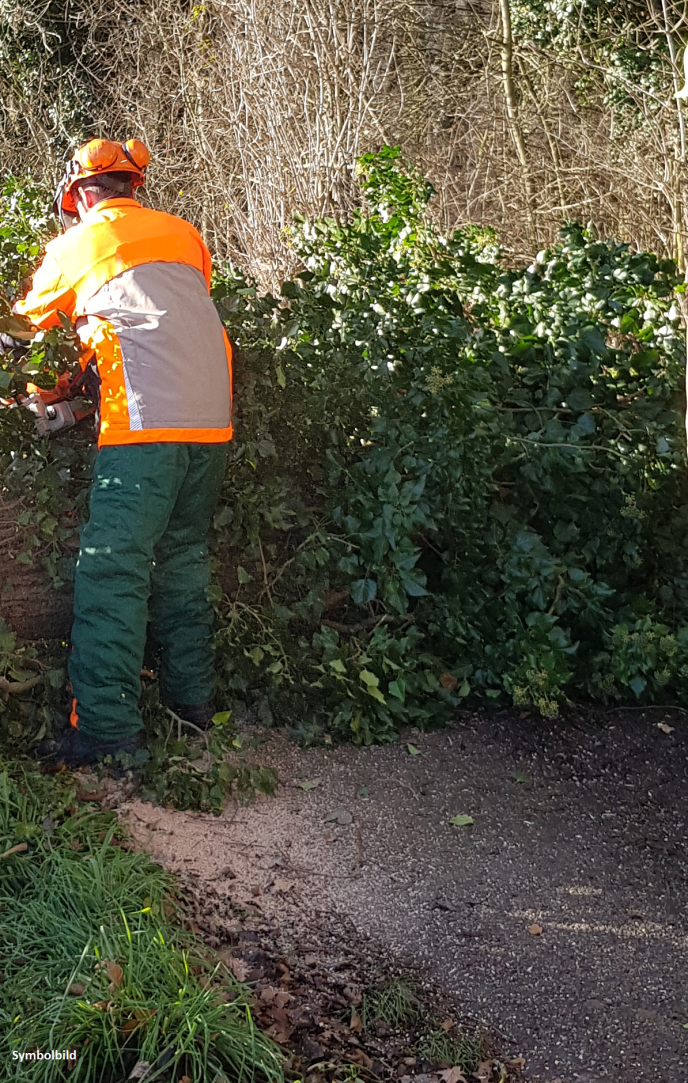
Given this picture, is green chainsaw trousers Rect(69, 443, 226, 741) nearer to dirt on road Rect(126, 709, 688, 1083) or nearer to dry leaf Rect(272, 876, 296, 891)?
dirt on road Rect(126, 709, 688, 1083)

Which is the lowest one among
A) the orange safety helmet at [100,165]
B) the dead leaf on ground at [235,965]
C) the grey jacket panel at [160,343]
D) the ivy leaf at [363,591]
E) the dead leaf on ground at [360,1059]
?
the dead leaf on ground at [360,1059]

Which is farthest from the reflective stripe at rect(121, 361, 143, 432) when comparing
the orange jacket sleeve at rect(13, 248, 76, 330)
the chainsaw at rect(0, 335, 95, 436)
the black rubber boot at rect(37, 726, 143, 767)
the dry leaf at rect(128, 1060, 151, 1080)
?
the dry leaf at rect(128, 1060, 151, 1080)

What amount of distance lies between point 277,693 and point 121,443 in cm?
130

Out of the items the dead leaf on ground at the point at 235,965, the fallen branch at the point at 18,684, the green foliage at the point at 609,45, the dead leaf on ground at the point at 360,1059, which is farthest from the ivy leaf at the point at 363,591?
the green foliage at the point at 609,45

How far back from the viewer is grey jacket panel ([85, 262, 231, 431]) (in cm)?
373

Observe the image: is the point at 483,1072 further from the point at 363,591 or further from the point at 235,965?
the point at 363,591

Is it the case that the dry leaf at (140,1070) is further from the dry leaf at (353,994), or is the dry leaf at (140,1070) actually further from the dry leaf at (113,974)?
the dry leaf at (353,994)

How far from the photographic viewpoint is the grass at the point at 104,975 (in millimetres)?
2367

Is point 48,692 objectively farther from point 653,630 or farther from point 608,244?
point 608,244

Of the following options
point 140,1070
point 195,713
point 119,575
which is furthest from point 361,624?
point 140,1070

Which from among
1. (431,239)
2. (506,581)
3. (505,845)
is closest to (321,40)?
(431,239)

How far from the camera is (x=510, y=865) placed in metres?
3.59

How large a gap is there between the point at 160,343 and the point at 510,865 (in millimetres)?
2206

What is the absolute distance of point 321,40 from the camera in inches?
309
